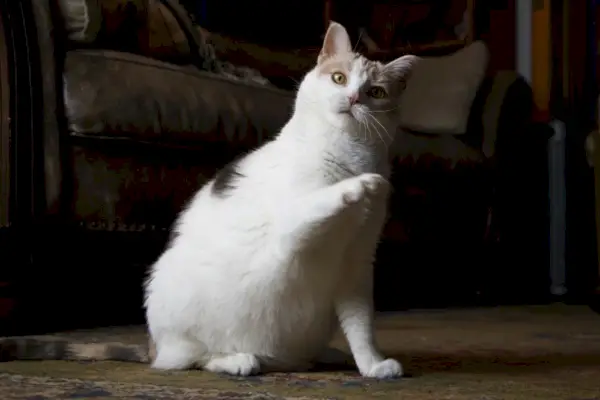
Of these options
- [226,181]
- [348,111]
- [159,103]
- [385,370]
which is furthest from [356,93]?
[159,103]

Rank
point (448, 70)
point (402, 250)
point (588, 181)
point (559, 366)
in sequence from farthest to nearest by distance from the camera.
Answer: point (588, 181), point (448, 70), point (402, 250), point (559, 366)

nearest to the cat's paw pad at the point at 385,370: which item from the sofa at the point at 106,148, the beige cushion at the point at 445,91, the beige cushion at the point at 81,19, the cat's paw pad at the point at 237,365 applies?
the cat's paw pad at the point at 237,365

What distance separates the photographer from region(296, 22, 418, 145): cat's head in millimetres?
1262

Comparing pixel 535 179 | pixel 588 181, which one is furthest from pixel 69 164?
pixel 588 181

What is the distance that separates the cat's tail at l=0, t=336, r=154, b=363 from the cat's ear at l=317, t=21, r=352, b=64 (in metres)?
0.57

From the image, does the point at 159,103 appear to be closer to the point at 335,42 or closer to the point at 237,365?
the point at 335,42

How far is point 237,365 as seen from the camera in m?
1.25

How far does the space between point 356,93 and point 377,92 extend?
6cm

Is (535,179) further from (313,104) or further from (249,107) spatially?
(313,104)

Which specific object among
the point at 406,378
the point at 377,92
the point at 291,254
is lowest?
the point at 406,378

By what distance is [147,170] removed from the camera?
1936mm

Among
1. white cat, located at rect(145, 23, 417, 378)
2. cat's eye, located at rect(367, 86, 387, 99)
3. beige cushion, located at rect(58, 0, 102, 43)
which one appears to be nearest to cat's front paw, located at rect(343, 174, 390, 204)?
white cat, located at rect(145, 23, 417, 378)

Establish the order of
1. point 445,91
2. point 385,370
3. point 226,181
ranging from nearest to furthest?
point 385,370, point 226,181, point 445,91

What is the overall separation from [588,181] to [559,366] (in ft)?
6.55
